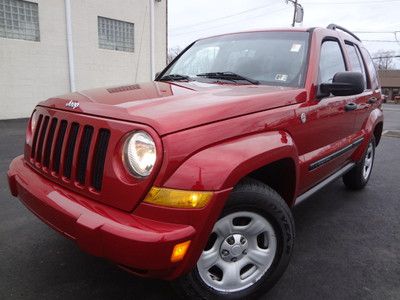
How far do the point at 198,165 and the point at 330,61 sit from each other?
212 centimetres

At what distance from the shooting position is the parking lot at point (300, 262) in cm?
238

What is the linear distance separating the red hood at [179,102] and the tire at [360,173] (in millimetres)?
2131

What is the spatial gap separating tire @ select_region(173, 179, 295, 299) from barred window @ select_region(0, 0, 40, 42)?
36.2 feet

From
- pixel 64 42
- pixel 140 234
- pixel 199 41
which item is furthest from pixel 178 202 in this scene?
pixel 64 42

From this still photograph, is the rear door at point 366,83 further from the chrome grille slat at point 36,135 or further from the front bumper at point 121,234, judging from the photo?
the chrome grille slat at point 36,135

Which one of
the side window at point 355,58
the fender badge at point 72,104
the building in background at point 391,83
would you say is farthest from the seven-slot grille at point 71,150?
the building in background at point 391,83

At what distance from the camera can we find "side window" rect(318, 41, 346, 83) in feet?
10.1

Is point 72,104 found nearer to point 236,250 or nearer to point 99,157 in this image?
point 99,157

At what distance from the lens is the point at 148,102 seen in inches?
81.5

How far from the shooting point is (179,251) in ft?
5.67

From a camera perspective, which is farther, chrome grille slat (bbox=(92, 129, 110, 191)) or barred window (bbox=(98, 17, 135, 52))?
barred window (bbox=(98, 17, 135, 52))

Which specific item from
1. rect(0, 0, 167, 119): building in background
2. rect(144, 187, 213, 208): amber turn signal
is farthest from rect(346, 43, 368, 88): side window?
rect(0, 0, 167, 119): building in background

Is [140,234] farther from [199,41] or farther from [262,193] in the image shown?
[199,41]

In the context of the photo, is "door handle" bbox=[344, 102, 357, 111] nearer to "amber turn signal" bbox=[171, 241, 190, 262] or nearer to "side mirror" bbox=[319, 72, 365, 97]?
"side mirror" bbox=[319, 72, 365, 97]
